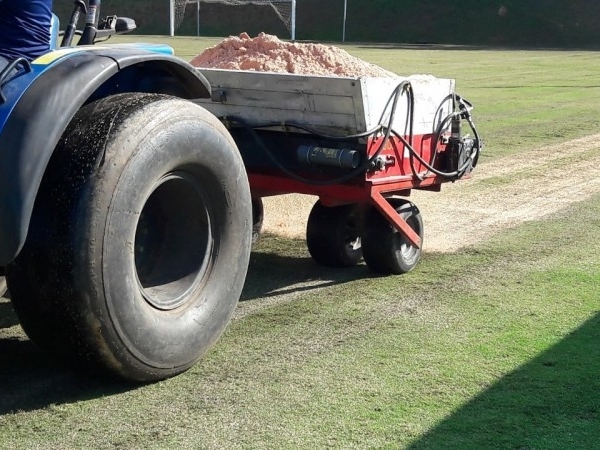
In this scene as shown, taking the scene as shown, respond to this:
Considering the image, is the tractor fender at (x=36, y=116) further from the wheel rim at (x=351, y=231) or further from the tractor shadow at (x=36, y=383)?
the wheel rim at (x=351, y=231)

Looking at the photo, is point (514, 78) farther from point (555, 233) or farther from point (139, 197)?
point (139, 197)

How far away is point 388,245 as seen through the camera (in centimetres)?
579

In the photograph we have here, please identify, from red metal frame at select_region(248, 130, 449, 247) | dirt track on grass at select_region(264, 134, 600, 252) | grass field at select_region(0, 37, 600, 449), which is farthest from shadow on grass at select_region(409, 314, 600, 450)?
dirt track on grass at select_region(264, 134, 600, 252)

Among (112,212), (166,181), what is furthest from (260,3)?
(112,212)

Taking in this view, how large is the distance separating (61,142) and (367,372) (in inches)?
63.4

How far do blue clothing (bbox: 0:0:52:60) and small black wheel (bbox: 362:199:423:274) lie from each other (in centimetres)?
262

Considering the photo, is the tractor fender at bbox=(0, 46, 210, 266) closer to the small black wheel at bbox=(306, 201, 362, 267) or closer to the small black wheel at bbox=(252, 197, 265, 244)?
the small black wheel at bbox=(306, 201, 362, 267)

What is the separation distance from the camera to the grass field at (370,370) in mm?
3562

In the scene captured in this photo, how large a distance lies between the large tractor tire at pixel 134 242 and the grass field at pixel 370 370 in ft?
0.71

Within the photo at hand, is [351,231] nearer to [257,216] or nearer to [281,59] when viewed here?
[257,216]

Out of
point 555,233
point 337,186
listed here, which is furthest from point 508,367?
point 555,233

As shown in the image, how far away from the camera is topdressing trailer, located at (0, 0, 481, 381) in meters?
3.52

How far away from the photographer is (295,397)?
12.8 ft

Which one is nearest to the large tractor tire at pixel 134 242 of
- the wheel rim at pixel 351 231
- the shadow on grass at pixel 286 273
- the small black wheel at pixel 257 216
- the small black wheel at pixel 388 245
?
the shadow on grass at pixel 286 273
